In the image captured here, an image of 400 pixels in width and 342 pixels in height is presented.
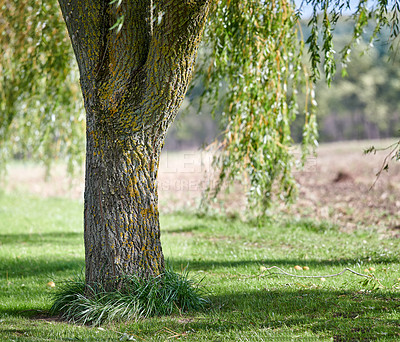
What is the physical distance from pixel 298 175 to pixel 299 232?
7571mm

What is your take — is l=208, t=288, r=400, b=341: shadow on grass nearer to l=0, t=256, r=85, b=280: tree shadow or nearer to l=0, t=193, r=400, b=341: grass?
l=0, t=193, r=400, b=341: grass

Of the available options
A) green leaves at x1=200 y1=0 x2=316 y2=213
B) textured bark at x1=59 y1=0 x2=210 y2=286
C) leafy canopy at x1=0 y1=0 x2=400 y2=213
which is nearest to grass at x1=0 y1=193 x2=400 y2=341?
textured bark at x1=59 y1=0 x2=210 y2=286

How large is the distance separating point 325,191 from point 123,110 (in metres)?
9.66

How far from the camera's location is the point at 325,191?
40.5 ft

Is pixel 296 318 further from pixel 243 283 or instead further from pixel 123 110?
pixel 123 110

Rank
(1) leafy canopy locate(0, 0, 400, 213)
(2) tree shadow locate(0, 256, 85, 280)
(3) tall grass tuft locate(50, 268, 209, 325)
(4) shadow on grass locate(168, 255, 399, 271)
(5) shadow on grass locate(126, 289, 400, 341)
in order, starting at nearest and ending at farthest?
(5) shadow on grass locate(126, 289, 400, 341) < (3) tall grass tuft locate(50, 268, 209, 325) < (1) leafy canopy locate(0, 0, 400, 213) < (4) shadow on grass locate(168, 255, 399, 271) < (2) tree shadow locate(0, 256, 85, 280)

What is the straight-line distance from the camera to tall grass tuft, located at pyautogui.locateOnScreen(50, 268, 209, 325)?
141 inches

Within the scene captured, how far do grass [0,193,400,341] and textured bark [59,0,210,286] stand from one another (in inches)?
23.5

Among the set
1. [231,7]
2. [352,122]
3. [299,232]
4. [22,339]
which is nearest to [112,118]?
[22,339]

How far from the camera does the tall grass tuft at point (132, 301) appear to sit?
3588 millimetres

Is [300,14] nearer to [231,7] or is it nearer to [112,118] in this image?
[231,7]

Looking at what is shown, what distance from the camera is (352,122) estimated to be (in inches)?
1587

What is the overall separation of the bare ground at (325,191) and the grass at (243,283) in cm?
87

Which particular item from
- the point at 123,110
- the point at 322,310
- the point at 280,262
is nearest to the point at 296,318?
the point at 322,310
